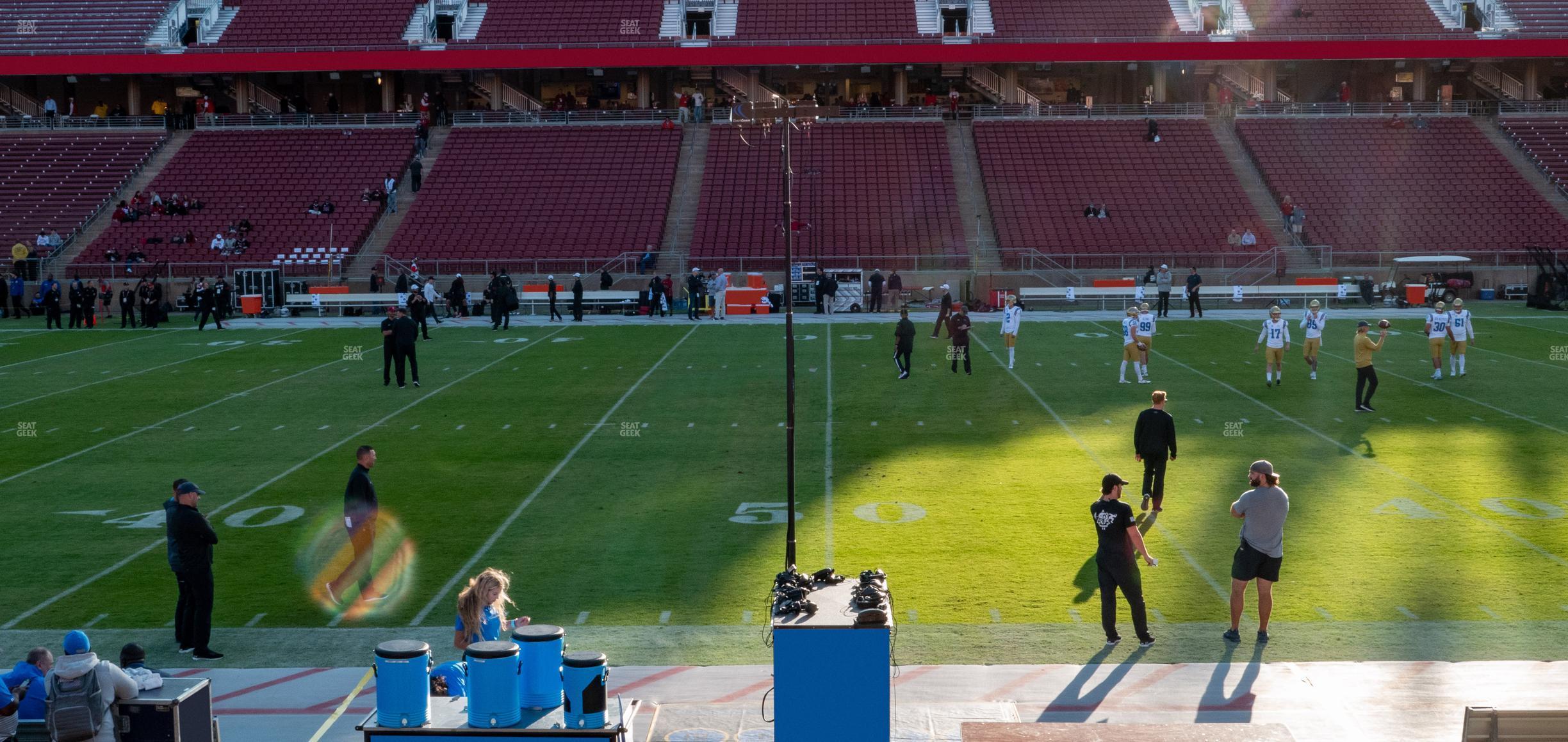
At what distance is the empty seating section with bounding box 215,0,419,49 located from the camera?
189 ft

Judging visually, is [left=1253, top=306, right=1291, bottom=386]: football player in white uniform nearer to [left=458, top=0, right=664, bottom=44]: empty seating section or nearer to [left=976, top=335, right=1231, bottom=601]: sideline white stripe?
[left=976, top=335, right=1231, bottom=601]: sideline white stripe

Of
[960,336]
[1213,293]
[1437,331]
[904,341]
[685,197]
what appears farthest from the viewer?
[685,197]

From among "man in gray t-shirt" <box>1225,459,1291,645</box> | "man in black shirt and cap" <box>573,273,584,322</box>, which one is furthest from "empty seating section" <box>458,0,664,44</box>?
"man in gray t-shirt" <box>1225,459,1291,645</box>

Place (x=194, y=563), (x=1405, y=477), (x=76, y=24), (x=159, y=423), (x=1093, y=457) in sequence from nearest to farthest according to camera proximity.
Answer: (x=194, y=563) → (x=1405, y=477) → (x=1093, y=457) → (x=159, y=423) → (x=76, y=24)

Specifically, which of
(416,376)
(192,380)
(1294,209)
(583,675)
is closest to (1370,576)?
(583,675)

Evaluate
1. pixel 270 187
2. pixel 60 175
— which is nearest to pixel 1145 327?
pixel 270 187

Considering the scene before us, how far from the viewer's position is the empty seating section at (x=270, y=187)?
47219mm

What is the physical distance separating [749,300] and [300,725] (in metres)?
32.5

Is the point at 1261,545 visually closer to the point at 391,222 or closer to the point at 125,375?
the point at 125,375

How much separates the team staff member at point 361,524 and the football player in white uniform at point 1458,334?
19.5 meters

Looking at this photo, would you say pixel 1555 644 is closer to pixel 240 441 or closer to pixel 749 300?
pixel 240 441

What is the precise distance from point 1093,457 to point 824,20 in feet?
141

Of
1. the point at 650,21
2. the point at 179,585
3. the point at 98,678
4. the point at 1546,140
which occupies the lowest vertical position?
the point at 179,585

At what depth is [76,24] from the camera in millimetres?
59375
